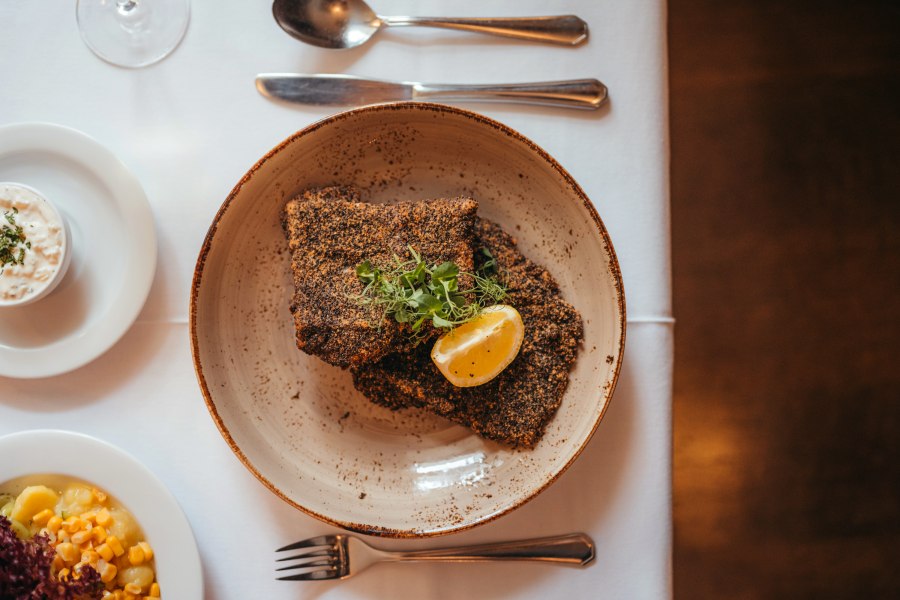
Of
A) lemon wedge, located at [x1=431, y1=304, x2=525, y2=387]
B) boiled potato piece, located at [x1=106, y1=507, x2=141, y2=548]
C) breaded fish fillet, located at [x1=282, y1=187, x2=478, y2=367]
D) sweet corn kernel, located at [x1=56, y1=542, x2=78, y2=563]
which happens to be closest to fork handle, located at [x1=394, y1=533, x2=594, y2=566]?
lemon wedge, located at [x1=431, y1=304, x2=525, y2=387]

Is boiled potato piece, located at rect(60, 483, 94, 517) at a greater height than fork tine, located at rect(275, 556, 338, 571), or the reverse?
boiled potato piece, located at rect(60, 483, 94, 517)

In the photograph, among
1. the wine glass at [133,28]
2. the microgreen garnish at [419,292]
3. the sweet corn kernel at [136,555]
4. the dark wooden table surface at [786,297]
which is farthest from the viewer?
the dark wooden table surface at [786,297]

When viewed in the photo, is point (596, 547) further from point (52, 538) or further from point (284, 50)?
point (284, 50)

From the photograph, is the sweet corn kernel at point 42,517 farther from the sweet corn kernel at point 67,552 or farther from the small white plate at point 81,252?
the small white plate at point 81,252

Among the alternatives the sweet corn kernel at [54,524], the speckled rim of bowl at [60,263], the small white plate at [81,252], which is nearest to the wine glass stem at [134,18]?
the small white plate at [81,252]

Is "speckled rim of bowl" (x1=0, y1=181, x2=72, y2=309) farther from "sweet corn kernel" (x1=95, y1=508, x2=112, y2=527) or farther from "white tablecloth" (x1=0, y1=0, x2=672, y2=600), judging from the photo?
"sweet corn kernel" (x1=95, y1=508, x2=112, y2=527)

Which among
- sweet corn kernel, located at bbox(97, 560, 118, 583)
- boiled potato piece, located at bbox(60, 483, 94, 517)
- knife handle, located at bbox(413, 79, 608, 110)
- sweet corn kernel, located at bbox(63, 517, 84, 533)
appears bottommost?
sweet corn kernel, located at bbox(97, 560, 118, 583)
